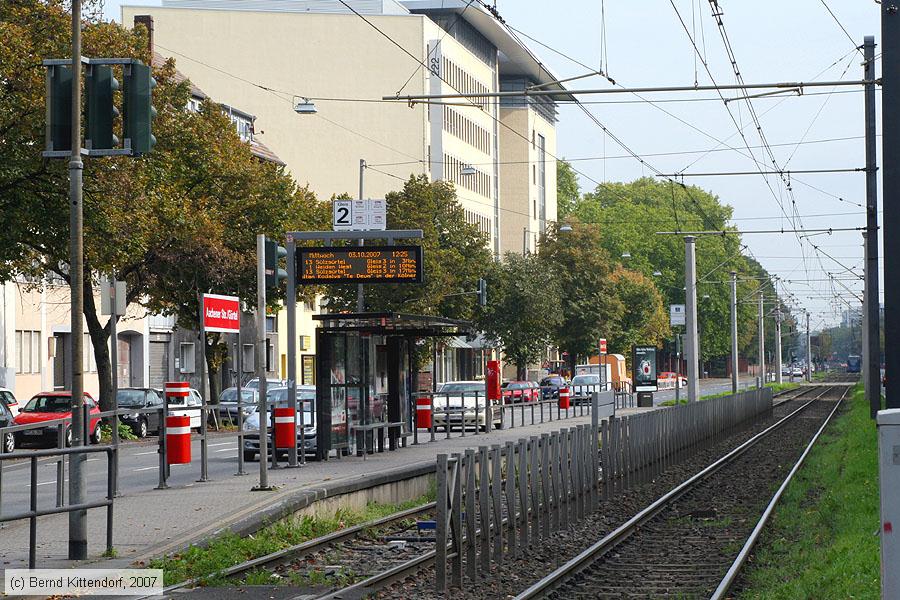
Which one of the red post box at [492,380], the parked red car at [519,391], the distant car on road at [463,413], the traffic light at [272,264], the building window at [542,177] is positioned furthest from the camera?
the building window at [542,177]

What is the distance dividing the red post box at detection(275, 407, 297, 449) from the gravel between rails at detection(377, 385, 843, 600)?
Result: 5747 mm

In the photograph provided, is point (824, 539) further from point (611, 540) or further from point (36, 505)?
point (36, 505)

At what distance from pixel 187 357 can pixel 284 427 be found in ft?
147

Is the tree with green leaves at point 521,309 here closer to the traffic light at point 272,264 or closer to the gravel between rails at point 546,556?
the gravel between rails at point 546,556

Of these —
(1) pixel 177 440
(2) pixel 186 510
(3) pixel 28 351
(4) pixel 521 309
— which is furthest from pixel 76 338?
(4) pixel 521 309

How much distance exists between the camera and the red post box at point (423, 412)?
35.6 metres

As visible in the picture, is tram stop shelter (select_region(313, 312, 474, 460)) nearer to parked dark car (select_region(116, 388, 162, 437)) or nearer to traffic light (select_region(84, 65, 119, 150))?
traffic light (select_region(84, 65, 119, 150))

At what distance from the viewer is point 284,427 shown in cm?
2575

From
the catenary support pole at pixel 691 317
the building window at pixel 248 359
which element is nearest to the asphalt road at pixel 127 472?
the catenary support pole at pixel 691 317

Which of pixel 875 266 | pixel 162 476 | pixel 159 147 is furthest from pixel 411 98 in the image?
pixel 875 266

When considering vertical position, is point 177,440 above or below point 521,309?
below

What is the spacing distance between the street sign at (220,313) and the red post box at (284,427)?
2770mm

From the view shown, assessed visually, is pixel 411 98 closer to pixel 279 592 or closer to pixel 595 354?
pixel 279 592

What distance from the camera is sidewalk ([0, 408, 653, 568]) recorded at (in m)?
14.2
